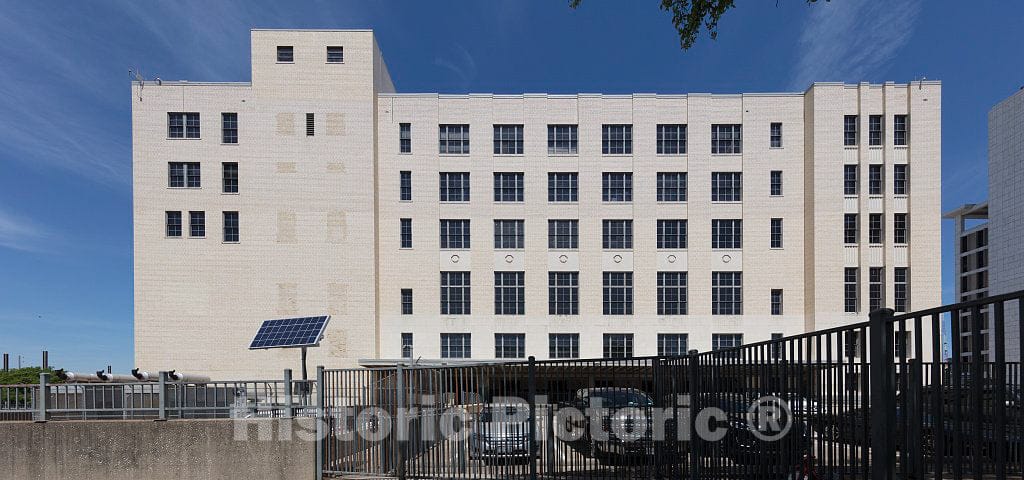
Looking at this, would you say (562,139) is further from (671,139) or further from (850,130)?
(850,130)

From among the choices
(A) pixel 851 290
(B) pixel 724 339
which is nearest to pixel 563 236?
(B) pixel 724 339

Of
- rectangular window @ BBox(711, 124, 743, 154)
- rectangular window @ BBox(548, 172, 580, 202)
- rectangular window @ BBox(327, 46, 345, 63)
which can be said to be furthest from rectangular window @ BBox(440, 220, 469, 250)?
rectangular window @ BBox(711, 124, 743, 154)

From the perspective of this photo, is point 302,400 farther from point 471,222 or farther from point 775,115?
point 775,115

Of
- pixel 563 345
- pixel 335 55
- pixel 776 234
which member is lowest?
pixel 563 345

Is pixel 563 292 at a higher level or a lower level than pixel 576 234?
lower

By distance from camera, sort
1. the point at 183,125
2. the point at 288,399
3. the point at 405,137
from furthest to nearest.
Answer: the point at 405,137 < the point at 183,125 < the point at 288,399

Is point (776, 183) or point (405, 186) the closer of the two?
point (776, 183)

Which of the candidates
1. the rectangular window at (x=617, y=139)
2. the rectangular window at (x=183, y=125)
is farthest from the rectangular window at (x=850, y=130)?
the rectangular window at (x=183, y=125)

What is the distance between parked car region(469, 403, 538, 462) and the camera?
9.88 meters

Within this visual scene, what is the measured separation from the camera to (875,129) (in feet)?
118

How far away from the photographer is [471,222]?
120ft

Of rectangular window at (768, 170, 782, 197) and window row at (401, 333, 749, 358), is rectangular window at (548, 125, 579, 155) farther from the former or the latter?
rectangular window at (768, 170, 782, 197)

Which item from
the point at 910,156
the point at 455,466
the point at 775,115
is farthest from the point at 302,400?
the point at 910,156

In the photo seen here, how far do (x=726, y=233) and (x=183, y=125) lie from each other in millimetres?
37735
